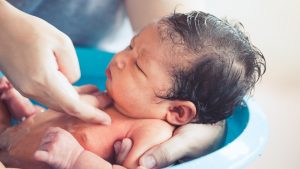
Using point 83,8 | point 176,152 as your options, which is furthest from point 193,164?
point 83,8

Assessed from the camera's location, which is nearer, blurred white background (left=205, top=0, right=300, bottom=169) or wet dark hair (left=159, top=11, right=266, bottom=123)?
wet dark hair (left=159, top=11, right=266, bottom=123)

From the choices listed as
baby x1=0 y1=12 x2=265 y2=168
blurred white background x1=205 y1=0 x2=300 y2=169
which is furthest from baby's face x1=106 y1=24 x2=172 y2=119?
blurred white background x1=205 y1=0 x2=300 y2=169

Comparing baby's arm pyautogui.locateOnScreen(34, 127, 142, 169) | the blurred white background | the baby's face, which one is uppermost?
the baby's face

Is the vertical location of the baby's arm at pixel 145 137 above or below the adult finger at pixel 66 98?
below

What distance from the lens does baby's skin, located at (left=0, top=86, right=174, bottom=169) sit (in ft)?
2.20

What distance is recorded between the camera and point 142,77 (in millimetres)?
678

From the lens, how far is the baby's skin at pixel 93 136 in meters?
0.67

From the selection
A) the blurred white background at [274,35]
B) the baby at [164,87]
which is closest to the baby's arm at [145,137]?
the baby at [164,87]

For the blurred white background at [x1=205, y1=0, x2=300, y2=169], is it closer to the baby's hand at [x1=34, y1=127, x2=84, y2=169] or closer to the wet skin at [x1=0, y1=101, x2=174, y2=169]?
the wet skin at [x1=0, y1=101, x2=174, y2=169]

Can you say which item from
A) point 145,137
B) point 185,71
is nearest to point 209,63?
point 185,71

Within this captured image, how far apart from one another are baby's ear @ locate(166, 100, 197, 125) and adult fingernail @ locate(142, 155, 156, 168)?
9cm

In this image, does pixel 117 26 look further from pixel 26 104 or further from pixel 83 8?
pixel 26 104

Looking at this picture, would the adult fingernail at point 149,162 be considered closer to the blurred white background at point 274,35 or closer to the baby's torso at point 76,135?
the baby's torso at point 76,135

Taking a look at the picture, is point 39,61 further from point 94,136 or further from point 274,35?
point 274,35
